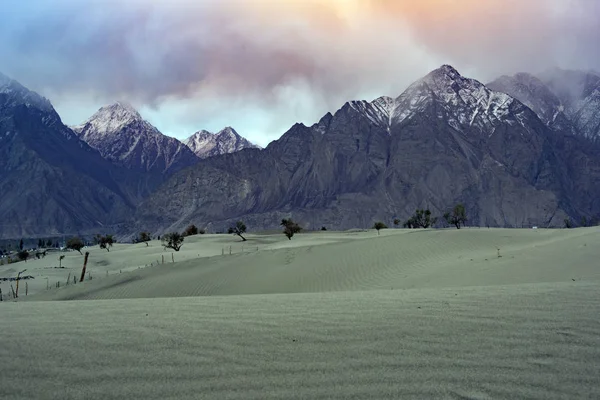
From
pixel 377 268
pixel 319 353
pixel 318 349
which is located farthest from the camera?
pixel 377 268

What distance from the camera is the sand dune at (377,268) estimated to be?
55.1 ft

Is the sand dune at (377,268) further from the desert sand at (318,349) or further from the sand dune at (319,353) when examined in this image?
the sand dune at (319,353)

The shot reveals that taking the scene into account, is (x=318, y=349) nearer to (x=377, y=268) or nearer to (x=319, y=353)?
(x=319, y=353)

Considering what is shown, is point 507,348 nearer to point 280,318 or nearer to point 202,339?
point 280,318

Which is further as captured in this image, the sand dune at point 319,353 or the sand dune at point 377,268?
the sand dune at point 377,268

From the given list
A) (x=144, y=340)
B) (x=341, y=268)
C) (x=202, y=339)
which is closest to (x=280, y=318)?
(x=202, y=339)

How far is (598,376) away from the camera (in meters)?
4.46

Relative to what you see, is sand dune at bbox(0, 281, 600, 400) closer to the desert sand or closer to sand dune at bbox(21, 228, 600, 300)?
the desert sand

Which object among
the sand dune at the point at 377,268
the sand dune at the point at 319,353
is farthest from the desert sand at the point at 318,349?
the sand dune at the point at 377,268

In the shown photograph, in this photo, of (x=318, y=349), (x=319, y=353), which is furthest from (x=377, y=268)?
(x=319, y=353)

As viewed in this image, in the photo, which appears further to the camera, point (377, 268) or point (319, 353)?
point (377, 268)

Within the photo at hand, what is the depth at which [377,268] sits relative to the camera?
23.5m

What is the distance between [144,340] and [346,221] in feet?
622

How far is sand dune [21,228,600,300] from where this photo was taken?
55.1ft
